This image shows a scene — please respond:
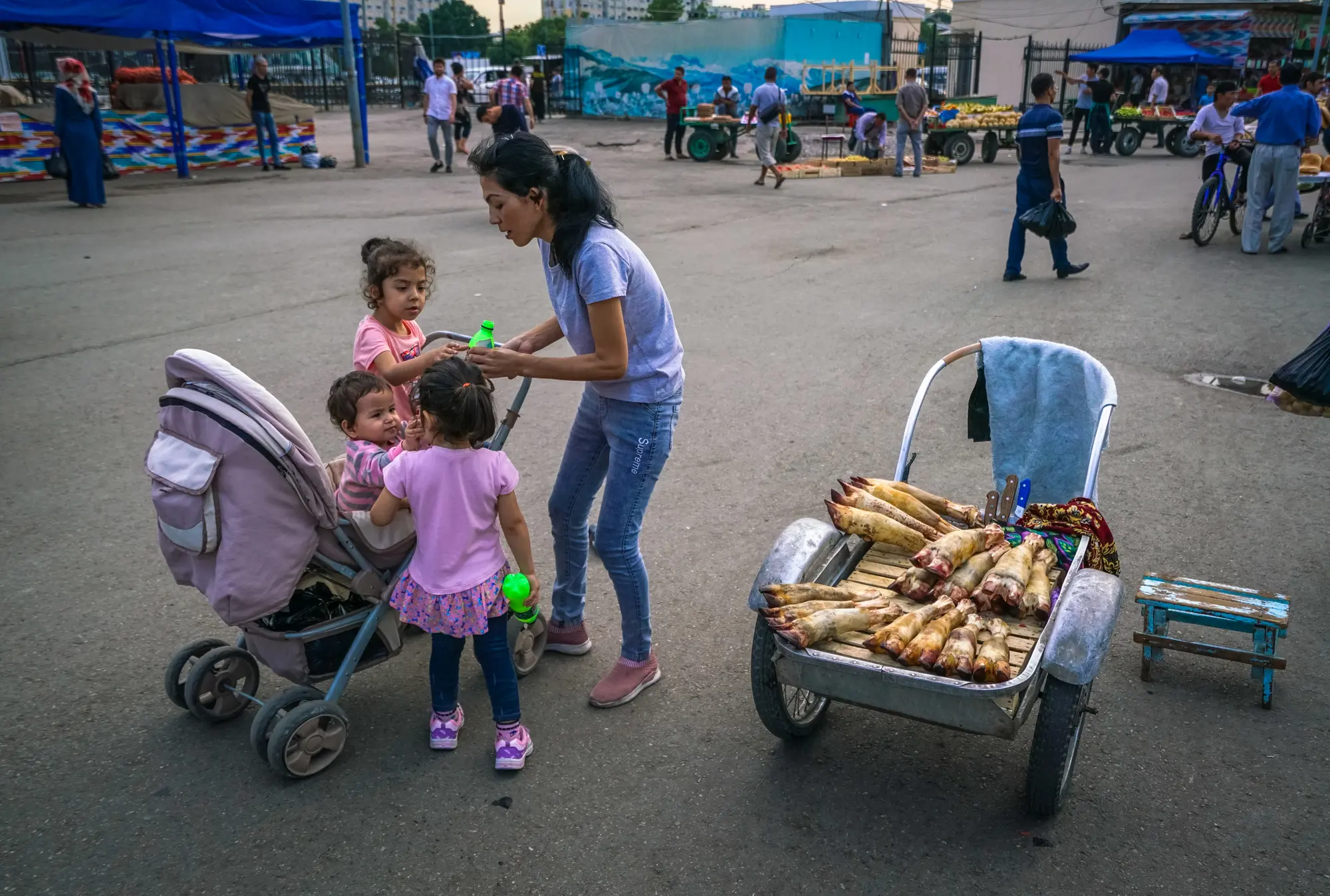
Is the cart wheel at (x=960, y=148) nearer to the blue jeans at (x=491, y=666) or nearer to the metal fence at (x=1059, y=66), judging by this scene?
the metal fence at (x=1059, y=66)

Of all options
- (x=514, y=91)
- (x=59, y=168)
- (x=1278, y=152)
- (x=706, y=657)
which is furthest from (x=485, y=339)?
(x=514, y=91)

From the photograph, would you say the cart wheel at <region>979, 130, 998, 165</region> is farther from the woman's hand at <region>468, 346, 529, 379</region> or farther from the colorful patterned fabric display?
the woman's hand at <region>468, 346, 529, 379</region>

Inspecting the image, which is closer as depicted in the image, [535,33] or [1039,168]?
[1039,168]

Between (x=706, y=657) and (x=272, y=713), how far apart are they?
153cm

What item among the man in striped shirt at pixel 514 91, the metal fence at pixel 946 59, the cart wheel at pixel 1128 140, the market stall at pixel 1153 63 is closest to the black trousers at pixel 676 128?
the man in striped shirt at pixel 514 91

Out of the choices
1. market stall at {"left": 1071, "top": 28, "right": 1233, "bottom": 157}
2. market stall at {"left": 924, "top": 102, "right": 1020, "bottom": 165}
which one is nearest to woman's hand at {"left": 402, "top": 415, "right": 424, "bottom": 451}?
market stall at {"left": 924, "top": 102, "right": 1020, "bottom": 165}

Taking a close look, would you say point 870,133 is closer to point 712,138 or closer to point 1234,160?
point 712,138

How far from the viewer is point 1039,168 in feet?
32.1

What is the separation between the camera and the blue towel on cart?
3.69m

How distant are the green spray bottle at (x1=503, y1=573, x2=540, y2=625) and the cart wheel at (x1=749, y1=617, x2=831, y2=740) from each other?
688 mm

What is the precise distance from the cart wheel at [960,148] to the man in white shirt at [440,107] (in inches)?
426

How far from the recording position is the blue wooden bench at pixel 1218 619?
137 inches

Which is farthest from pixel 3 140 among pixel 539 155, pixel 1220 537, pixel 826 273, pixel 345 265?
pixel 1220 537

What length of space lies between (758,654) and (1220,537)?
110 inches
